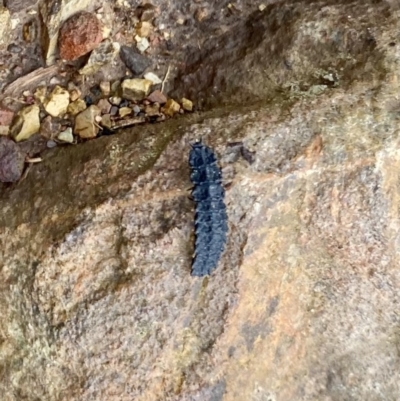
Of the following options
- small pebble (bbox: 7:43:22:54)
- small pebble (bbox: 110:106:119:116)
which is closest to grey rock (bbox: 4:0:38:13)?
small pebble (bbox: 7:43:22:54)

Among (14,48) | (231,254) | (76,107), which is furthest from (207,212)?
(14,48)

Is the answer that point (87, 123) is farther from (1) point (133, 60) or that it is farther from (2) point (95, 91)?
(1) point (133, 60)

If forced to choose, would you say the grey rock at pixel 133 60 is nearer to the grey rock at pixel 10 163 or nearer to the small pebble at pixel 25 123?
the small pebble at pixel 25 123

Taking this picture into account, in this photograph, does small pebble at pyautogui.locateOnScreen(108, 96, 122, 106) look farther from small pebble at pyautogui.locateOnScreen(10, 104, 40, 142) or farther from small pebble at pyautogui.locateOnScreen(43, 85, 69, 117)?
small pebble at pyautogui.locateOnScreen(10, 104, 40, 142)

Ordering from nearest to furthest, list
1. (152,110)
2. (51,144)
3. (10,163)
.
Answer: (10,163), (51,144), (152,110)

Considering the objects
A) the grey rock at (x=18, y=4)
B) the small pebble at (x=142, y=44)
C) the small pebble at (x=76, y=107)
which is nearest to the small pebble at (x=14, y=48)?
the grey rock at (x=18, y=4)

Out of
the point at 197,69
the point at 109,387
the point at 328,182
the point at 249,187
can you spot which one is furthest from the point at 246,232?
the point at 197,69

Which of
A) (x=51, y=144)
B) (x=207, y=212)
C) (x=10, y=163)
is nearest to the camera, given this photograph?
(x=207, y=212)
